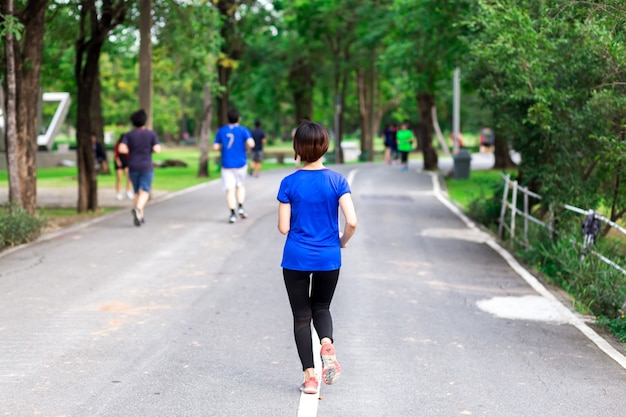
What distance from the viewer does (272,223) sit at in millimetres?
16938

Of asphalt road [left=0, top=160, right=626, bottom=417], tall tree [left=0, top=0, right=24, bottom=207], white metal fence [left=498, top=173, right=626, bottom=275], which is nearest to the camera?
asphalt road [left=0, top=160, right=626, bottom=417]

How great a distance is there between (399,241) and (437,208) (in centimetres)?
633

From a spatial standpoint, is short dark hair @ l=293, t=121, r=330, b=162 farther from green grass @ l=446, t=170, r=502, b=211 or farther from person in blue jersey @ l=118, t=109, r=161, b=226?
green grass @ l=446, t=170, r=502, b=211

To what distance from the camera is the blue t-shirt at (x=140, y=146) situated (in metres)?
15.7

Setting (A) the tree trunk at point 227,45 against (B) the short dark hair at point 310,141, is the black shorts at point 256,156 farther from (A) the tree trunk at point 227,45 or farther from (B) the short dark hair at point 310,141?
(B) the short dark hair at point 310,141

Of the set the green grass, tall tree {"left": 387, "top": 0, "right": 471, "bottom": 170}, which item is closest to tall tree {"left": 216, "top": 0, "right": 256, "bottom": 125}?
tall tree {"left": 387, "top": 0, "right": 471, "bottom": 170}

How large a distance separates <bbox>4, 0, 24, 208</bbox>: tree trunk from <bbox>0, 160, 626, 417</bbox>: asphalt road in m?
1.45

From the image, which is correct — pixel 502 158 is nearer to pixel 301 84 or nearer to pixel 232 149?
pixel 301 84

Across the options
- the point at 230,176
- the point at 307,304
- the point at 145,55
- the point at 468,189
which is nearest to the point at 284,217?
the point at 307,304

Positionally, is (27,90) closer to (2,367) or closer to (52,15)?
(52,15)

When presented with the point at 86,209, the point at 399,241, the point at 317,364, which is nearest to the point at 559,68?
the point at 399,241

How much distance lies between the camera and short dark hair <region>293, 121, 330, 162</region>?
6125 millimetres

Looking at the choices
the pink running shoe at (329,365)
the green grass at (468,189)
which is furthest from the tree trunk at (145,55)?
the pink running shoe at (329,365)

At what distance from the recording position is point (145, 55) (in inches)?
872
